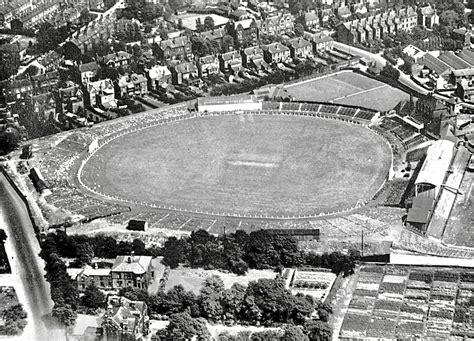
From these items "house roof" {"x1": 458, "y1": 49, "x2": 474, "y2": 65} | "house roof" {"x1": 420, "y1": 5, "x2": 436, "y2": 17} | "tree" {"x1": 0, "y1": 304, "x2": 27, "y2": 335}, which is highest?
"house roof" {"x1": 420, "y1": 5, "x2": 436, "y2": 17}

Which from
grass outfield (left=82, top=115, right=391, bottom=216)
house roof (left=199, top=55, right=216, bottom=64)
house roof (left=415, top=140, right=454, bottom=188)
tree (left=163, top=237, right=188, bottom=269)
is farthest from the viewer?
house roof (left=199, top=55, right=216, bottom=64)

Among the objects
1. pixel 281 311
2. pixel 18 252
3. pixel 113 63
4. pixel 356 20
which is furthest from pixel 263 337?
pixel 356 20

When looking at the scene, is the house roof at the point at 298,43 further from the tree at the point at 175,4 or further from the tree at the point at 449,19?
the tree at the point at 175,4

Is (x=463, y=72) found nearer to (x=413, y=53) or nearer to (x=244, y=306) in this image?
(x=413, y=53)

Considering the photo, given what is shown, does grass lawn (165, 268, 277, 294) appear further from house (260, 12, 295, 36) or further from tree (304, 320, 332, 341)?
house (260, 12, 295, 36)

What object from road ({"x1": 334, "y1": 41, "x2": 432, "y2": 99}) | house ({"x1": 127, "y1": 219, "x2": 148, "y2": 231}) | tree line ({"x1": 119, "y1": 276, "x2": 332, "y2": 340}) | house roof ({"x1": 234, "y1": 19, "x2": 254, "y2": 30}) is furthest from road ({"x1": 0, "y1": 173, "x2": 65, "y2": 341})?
road ({"x1": 334, "y1": 41, "x2": 432, "y2": 99})

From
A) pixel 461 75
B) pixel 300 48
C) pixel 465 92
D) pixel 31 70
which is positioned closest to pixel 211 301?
pixel 465 92
